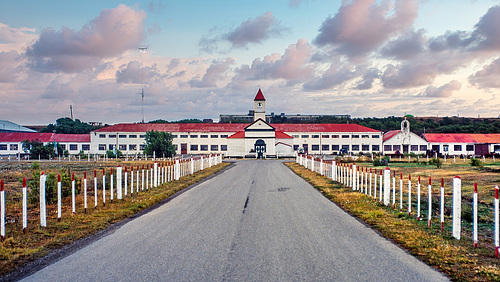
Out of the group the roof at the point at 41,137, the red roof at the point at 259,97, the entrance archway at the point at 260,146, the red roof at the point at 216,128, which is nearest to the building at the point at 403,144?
the red roof at the point at 216,128

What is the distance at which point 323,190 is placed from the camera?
18062mm

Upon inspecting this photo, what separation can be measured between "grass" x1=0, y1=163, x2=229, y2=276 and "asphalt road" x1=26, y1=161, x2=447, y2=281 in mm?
677

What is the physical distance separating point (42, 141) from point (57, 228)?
84102mm

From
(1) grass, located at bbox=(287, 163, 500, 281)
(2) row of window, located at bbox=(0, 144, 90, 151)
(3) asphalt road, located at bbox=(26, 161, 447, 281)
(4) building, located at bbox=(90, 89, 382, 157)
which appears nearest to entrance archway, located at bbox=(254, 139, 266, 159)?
(4) building, located at bbox=(90, 89, 382, 157)

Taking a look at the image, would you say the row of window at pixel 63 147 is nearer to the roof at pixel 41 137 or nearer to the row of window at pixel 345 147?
the roof at pixel 41 137

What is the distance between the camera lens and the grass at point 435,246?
6258 millimetres

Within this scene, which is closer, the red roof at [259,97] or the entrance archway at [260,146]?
the entrance archway at [260,146]

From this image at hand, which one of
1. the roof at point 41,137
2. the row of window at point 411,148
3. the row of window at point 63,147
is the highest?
the roof at point 41,137

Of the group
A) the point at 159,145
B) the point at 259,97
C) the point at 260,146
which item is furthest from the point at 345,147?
the point at 159,145

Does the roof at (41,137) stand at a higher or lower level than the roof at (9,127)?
lower

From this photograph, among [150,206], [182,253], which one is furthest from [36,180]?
[182,253]

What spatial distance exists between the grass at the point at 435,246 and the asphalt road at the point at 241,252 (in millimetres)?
317

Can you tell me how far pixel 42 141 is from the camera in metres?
84.6

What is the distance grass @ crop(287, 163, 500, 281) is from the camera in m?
6.26
